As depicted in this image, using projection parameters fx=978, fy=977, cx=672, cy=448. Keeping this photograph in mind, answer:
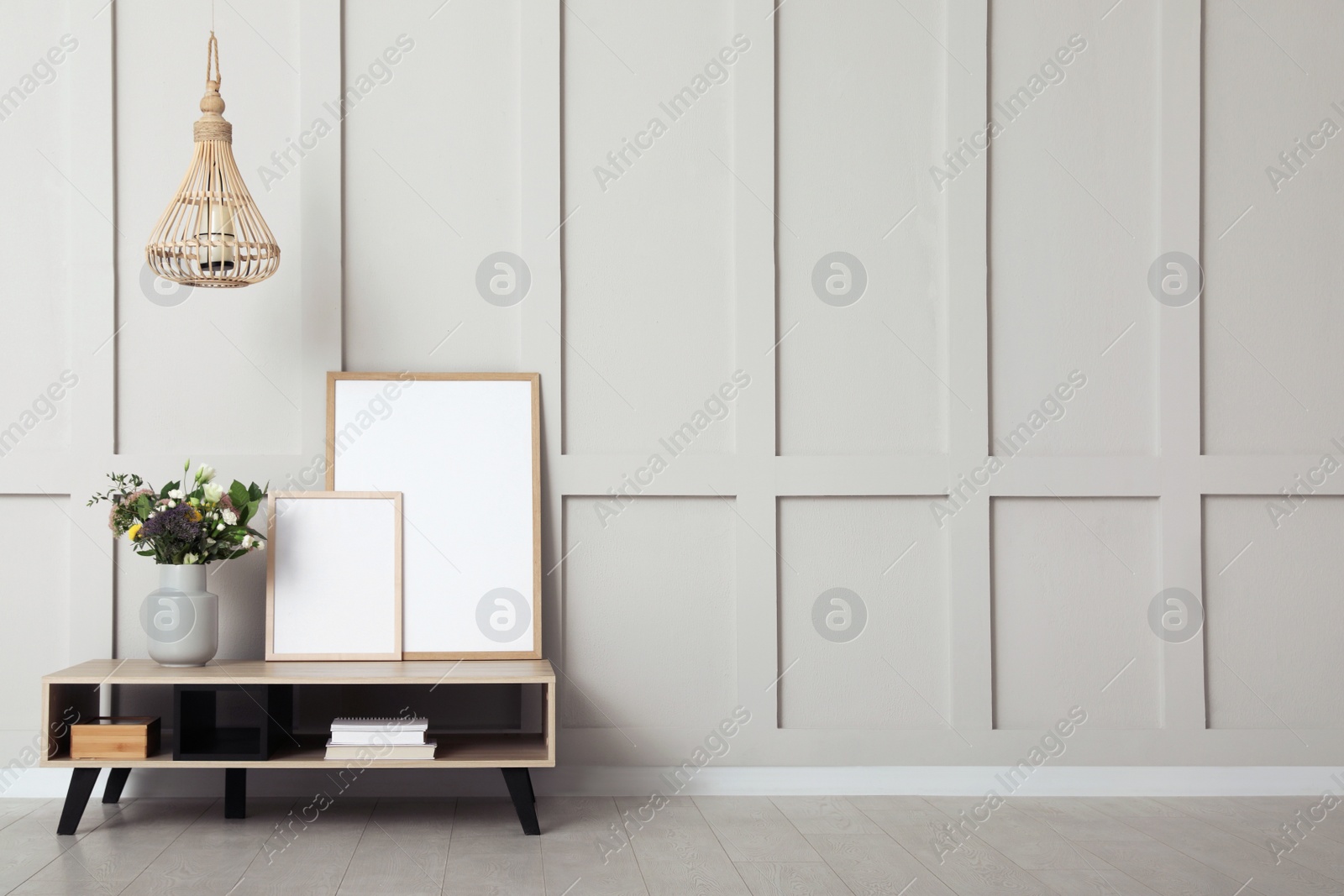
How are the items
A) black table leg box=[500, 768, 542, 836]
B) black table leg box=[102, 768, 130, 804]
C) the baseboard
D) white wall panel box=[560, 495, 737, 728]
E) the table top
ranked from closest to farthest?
the table top, black table leg box=[500, 768, 542, 836], black table leg box=[102, 768, 130, 804], the baseboard, white wall panel box=[560, 495, 737, 728]

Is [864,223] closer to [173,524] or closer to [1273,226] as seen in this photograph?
[1273,226]

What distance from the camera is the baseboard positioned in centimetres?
309

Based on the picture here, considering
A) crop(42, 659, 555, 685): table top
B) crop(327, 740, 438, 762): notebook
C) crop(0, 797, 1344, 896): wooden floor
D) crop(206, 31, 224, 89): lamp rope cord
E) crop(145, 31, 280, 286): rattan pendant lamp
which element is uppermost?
crop(206, 31, 224, 89): lamp rope cord

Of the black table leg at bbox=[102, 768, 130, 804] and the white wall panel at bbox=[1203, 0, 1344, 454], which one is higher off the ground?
the white wall panel at bbox=[1203, 0, 1344, 454]

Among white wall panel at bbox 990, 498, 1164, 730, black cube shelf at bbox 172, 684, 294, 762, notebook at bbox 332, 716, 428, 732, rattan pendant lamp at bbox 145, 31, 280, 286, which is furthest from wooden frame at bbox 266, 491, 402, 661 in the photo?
white wall panel at bbox 990, 498, 1164, 730

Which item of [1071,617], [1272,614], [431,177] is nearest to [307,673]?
[431,177]

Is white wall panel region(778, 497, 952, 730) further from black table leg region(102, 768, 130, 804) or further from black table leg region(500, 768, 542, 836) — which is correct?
black table leg region(102, 768, 130, 804)

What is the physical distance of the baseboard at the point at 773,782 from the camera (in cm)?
309

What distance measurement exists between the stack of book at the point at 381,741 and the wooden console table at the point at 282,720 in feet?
0.09

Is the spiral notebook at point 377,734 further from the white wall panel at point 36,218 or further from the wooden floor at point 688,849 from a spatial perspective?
the white wall panel at point 36,218

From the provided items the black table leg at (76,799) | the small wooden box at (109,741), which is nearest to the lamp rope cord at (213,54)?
the small wooden box at (109,741)

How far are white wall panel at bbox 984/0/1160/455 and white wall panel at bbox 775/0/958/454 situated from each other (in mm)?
227

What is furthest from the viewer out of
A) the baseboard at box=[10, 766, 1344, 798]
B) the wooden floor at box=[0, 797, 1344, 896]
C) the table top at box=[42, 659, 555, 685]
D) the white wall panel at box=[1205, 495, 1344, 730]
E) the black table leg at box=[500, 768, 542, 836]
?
the white wall panel at box=[1205, 495, 1344, 730]

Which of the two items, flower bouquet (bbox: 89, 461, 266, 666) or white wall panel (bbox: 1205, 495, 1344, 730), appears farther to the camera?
white wall panel (bbox: 1205, 495, 1344, 730)
